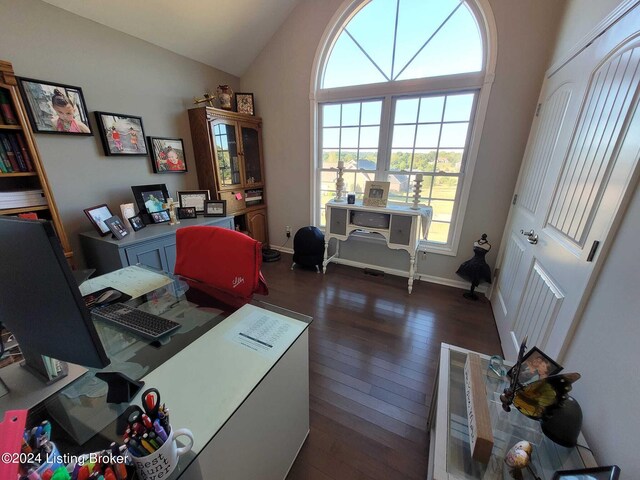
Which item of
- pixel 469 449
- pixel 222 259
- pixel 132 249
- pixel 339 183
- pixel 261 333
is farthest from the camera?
pixel 339 183

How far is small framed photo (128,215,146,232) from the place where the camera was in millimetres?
2271

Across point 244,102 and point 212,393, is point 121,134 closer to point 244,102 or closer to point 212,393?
point 244,102

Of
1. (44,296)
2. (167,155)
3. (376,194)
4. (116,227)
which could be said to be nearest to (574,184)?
(376,194)

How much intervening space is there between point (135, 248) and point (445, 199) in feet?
10.1

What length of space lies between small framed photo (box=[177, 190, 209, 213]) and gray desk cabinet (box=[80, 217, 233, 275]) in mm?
455

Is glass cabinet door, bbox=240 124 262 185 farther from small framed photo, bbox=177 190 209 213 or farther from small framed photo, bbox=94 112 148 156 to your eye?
small framed photo, bbox=94 112 148 156

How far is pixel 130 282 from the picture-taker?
138cm

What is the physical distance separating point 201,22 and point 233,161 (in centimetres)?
136

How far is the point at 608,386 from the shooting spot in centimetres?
Answer: 81

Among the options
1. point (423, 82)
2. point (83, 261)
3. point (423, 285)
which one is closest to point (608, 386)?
point (423, 285)

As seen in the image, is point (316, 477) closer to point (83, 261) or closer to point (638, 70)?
point (638, 70)

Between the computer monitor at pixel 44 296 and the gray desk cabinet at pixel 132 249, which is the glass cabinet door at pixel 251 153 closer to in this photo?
the gray desk cabinet at pixel 132 249

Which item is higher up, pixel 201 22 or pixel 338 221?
pixel 201 22

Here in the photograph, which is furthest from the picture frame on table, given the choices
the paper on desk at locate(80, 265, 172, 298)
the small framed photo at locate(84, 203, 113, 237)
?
the paper on desk at locate(80, 265, 172, 298)
